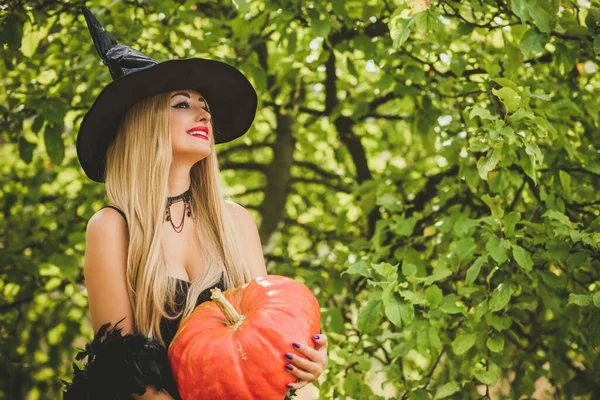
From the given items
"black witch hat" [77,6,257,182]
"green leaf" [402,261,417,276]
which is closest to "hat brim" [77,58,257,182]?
"black witch hat" [77,6,257,182]

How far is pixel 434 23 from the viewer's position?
8.05 ft

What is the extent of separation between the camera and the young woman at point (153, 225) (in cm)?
203

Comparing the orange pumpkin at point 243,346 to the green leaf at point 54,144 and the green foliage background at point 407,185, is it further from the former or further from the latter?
the green leaf at point 54,144

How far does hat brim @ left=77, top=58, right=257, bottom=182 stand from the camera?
2.21 m

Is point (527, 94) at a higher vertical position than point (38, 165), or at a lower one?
higher

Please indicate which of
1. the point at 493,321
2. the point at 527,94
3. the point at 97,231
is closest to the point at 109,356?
the point at 97,231

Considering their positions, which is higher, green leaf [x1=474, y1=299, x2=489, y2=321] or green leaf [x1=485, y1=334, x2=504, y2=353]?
green leaf [x1=474, y1=299, x2=489, y2=321]

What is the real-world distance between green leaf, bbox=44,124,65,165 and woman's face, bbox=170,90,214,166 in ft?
4.18

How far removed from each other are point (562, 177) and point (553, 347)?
0.92m

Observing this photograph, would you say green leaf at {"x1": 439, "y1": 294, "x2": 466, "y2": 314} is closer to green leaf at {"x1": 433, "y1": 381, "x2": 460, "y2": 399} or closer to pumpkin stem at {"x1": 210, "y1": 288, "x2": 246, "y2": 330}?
green leaf at {"x1": 433, "y1": 381, "x2": 460, "y2": 399}

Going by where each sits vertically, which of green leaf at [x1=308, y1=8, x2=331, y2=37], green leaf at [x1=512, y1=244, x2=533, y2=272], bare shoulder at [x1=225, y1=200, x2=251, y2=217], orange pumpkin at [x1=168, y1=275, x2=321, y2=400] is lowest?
green leaf at [x1=512, y1=244, x2=533, y2=272]

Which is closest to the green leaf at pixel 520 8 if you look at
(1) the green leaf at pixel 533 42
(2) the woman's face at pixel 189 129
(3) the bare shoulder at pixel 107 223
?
(1) the green leaf at pixel 533 42

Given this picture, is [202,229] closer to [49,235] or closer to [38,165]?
[49,235]

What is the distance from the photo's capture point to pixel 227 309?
1925 millimetres
